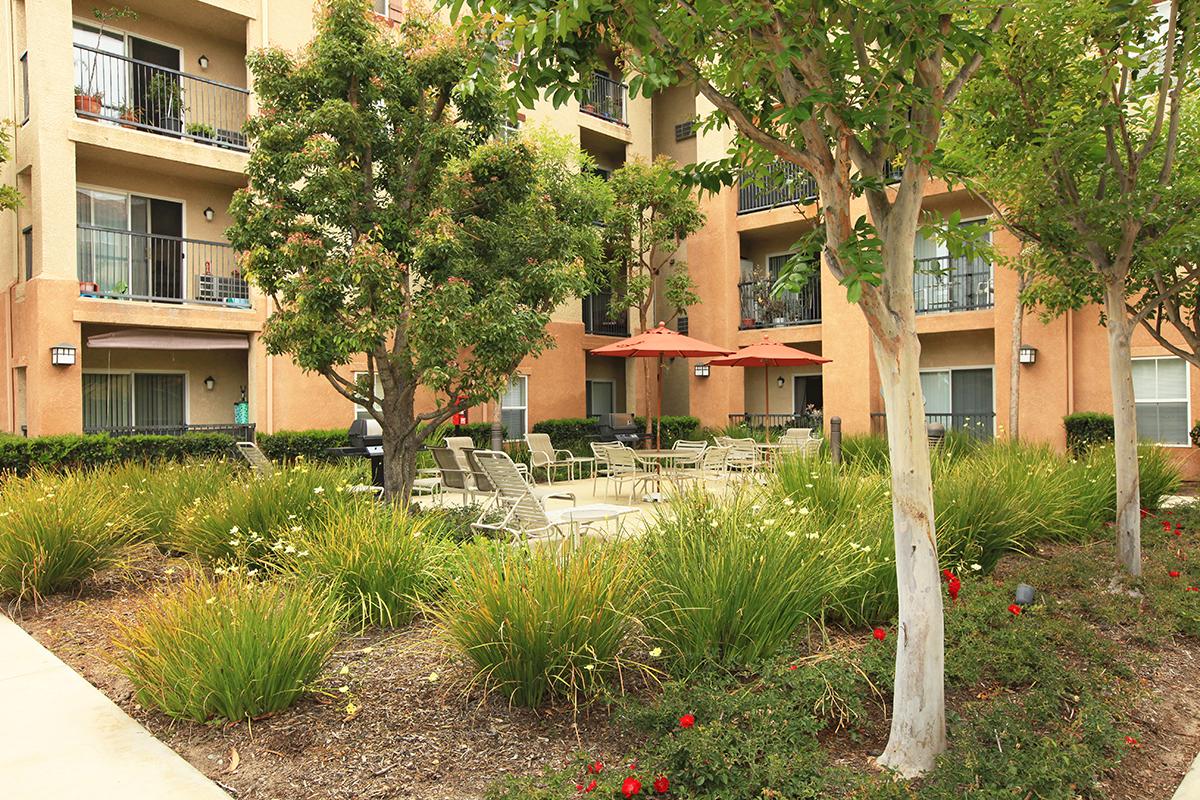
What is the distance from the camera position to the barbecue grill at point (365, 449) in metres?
12.2

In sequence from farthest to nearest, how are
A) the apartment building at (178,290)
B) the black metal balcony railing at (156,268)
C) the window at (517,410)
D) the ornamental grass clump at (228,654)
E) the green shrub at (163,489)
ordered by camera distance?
the window at (517,410) → the black metal balcony railing at (156,268) → the apartment building at (178,290) → the green shrub at (163,489) → the ornamental grass clump at (228,654)

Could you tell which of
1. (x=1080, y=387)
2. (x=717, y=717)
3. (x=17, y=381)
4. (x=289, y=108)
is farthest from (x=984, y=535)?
(x=17, y=381)

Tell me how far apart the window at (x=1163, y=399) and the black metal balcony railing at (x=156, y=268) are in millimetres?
16562

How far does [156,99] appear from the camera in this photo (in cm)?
1462

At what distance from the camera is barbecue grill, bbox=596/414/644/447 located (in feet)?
57.6

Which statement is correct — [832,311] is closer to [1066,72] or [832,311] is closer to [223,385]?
[1066,72]

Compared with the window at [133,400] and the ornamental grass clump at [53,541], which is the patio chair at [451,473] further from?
the window at [133,400]

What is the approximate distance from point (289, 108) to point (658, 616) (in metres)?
7.10

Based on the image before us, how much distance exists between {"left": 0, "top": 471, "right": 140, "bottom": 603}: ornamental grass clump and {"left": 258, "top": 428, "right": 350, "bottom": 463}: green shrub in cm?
700

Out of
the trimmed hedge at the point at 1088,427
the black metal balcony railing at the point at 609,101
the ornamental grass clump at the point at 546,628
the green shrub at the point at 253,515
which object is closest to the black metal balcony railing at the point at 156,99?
the black metal balcony railing at the point at 609,101

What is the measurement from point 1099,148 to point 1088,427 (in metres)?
9.51

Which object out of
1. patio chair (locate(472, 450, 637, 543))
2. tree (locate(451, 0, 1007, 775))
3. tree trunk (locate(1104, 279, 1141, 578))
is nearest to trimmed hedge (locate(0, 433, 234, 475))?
patio chair (locate(472, 450, 637, 543))

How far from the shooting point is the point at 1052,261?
24.5ft

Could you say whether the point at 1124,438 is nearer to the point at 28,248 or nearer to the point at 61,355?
the point at 61,355
